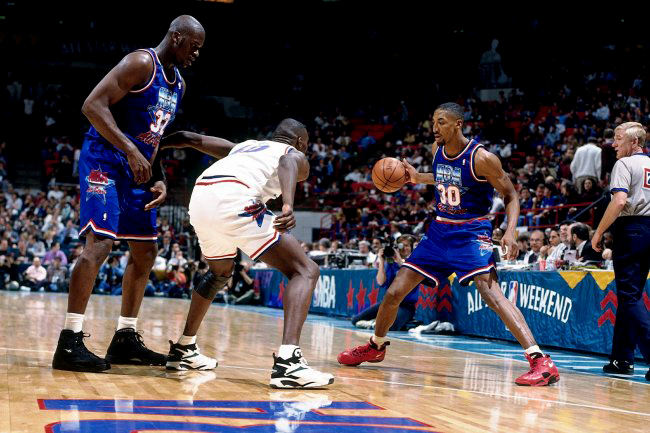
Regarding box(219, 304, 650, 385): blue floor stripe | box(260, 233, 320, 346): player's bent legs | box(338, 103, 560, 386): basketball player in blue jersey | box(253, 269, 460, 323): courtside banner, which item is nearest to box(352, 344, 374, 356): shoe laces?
box(338, 103, 560, 386): basketball player in blue jersey

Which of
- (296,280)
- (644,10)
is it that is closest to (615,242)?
(296,280)

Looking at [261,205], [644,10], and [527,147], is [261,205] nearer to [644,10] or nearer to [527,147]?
[527,147]

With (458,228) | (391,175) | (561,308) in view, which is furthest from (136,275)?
(561,308)

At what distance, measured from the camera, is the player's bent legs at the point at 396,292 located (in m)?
5.66

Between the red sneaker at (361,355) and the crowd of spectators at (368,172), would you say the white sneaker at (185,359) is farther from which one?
the crowd of spectators at (368,172)

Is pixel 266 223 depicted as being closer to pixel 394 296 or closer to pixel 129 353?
pixel 129 353

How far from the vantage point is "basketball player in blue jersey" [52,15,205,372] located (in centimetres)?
469

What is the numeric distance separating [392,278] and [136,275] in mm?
5774

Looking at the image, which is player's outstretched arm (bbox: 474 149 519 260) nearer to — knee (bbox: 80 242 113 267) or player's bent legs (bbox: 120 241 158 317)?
player's bent legs (bbox: 120 241 158 317)

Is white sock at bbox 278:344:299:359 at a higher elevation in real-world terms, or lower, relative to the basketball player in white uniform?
lower

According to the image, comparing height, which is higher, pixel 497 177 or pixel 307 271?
pixel 497 177

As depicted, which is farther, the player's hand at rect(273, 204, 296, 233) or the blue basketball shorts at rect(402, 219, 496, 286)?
the blue basketball shorts at rect(402, 219, 496, 286)

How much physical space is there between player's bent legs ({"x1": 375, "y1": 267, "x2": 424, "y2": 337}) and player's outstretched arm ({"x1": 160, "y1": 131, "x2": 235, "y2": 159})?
58.0 inches

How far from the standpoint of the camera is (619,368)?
6066 mm
